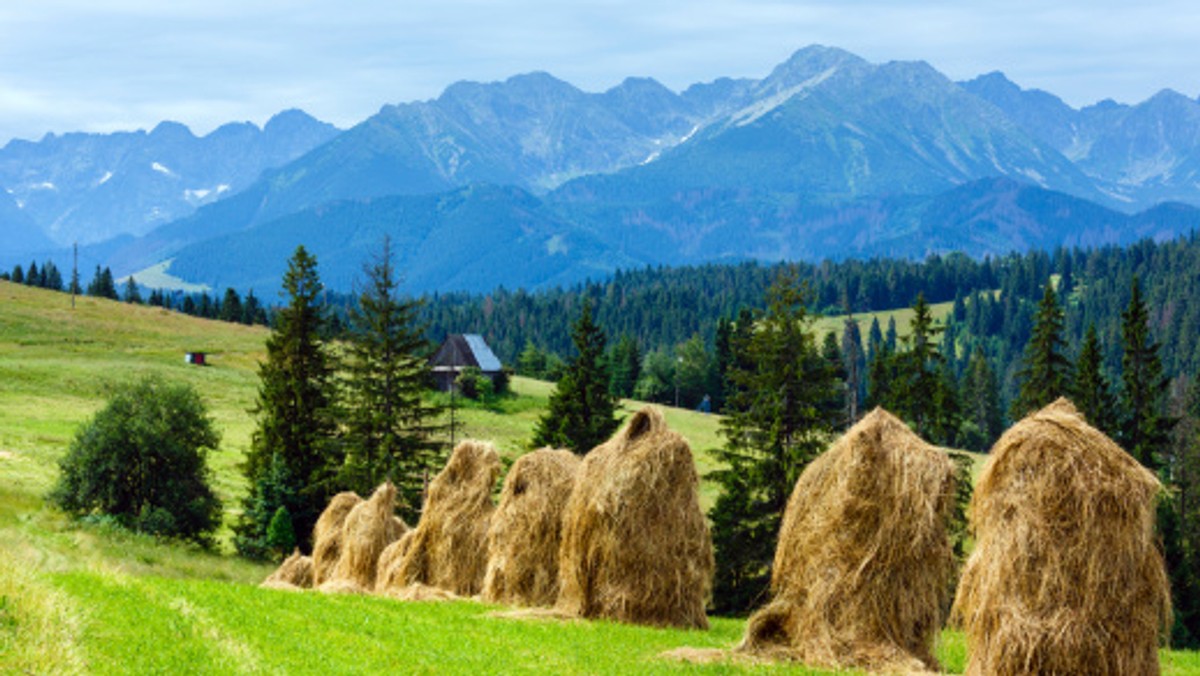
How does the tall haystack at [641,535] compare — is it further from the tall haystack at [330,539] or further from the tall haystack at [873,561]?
the tall haystack at [330,539]

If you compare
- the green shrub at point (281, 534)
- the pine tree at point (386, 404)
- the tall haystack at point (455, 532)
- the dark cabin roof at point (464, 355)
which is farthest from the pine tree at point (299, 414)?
the dark cabin roof at point (464, 355)

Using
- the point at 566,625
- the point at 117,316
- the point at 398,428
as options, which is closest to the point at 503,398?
the point at 117,316

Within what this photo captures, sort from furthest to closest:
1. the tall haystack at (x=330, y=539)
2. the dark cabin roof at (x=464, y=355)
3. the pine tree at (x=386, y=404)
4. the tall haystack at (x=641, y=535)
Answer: the dark cabin roof at (x=464, y=355)
the pine tree at (x=386, y=404)
the tall haystack at (x=330, y=539)
the tall haystack at (x=641, y=535)

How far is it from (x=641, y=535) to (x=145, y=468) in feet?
122

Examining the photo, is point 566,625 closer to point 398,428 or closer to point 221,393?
point 398,428

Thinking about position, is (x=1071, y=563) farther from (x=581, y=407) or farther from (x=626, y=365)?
(x=626, y=365)

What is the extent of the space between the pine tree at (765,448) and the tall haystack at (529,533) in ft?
65.8

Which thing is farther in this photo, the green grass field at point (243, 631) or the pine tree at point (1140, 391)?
the pine tree at point (1140, 391)

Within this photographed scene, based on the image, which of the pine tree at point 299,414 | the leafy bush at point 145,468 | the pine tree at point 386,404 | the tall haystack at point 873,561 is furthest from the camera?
the pine tree at point 299,414

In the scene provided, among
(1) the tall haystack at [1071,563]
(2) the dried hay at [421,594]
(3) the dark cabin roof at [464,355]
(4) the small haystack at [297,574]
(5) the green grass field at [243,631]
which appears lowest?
(4) the small haystack at [297,574]

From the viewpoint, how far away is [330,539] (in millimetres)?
35125

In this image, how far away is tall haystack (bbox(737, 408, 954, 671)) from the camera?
18.1 meters

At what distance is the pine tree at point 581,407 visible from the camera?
5462cm

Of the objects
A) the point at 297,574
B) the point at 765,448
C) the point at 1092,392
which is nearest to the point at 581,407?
the point at 765,448
